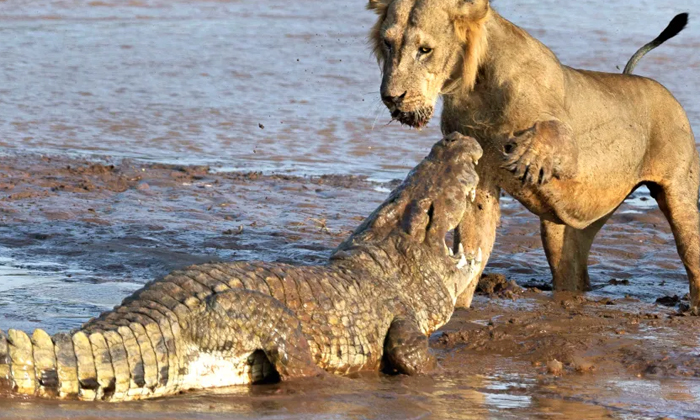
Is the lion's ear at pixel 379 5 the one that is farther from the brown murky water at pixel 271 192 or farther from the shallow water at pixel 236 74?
the shallow water at pixel 236 74

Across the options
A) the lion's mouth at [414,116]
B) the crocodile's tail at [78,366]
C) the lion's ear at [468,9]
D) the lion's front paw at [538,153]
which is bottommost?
the crocodile's tail at [78,366]

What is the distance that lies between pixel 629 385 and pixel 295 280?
178 cm

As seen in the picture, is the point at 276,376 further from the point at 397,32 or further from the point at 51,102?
the point at 51,102

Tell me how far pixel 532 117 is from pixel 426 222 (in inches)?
44.9

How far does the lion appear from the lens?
22.1ft

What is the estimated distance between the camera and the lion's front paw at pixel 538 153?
21.6 feet

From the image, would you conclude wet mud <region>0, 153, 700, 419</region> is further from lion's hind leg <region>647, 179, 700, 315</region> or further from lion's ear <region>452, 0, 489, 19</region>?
lion's ear <region>452, 0, 489, 19</region>

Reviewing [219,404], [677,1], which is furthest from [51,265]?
[677,1]

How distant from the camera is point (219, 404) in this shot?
4.90m

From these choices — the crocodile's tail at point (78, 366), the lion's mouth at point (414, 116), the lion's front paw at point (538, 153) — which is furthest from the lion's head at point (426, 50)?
the crocodile's tail at point (78, 366)

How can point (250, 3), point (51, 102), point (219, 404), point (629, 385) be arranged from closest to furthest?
point (219, 404)
point (629, 385)
point (51, 102)
point (250, 3)

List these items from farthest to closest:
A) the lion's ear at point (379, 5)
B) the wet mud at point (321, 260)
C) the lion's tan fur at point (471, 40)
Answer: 1. the lion's ear at point (379, 5)
2. the lion's tan fur at point (471, 40)
3. the wet mud at point (321, 260)

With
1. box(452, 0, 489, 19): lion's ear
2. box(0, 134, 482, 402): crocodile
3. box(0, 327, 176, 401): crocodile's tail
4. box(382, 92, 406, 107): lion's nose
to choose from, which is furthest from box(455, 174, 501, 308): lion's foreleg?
box(0, 327, 176, 401): crocodile's tail

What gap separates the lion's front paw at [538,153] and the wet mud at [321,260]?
0.94m
